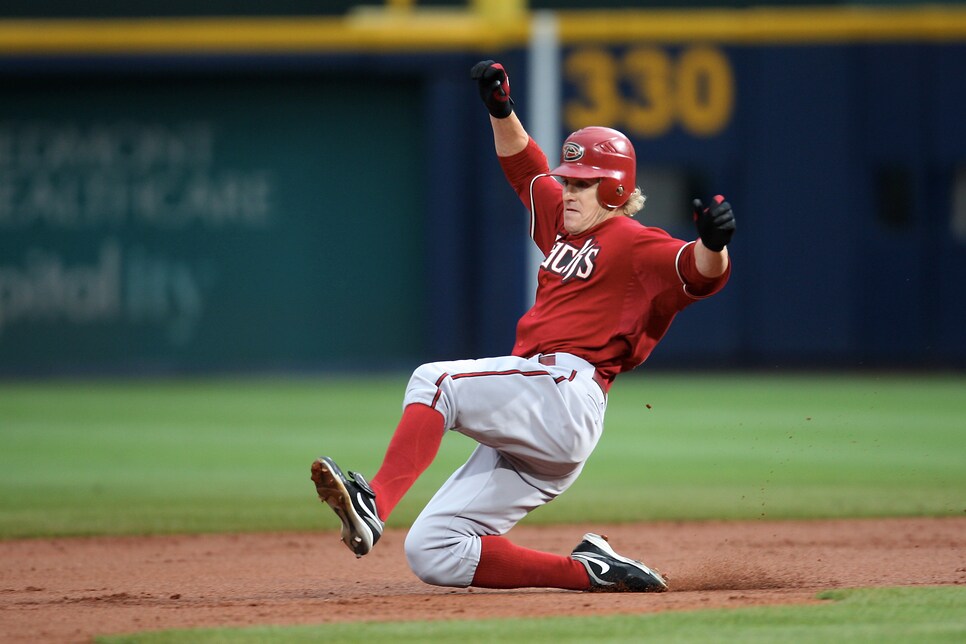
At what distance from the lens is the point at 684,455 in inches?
346

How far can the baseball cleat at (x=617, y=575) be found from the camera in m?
4.45

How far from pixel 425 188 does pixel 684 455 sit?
7023 mm

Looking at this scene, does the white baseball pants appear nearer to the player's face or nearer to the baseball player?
the baseball player

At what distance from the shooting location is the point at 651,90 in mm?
14789

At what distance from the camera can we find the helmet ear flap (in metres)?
4.42

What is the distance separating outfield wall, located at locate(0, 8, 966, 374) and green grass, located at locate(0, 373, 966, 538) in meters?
1.52

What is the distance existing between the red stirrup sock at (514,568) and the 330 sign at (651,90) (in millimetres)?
10719

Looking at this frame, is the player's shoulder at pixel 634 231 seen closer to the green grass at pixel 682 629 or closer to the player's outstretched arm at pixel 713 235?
the player's outstretched arm at pixel 713 235

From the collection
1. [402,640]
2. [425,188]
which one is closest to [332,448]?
[402,640]

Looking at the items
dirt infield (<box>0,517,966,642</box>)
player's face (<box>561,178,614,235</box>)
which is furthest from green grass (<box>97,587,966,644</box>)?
player's face (<box>561,178,614,235</box>)

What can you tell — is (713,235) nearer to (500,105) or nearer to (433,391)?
(433,391)

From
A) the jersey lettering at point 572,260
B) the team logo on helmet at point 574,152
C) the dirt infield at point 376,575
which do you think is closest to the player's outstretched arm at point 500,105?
the team logo on helmet at point 574,152

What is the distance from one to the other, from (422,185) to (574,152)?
35.6 ft

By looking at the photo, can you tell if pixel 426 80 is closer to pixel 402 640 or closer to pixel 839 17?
pixel 839 17
